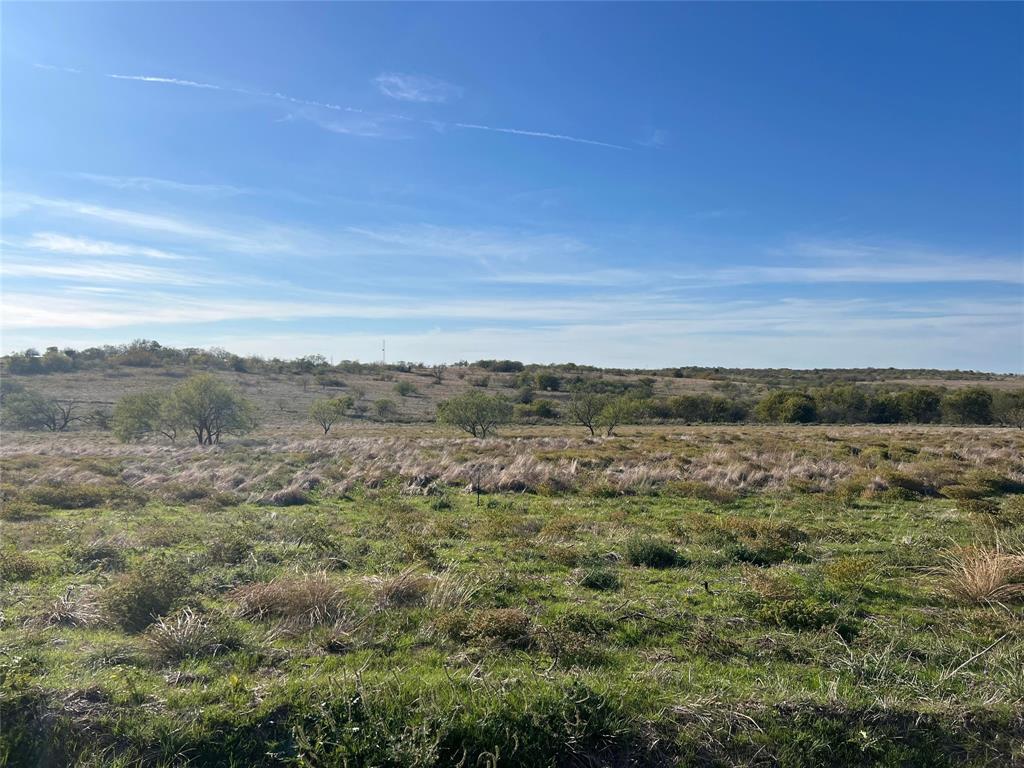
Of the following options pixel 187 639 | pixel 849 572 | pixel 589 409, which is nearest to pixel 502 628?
pixel 187 639

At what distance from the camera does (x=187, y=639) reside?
5.82m

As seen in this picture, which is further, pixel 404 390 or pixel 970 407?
pixel 404 390

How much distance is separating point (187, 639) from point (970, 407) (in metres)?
66.0

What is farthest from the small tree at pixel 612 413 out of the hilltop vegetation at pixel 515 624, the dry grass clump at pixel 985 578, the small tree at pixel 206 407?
the dry grass clump at pixel 985 578

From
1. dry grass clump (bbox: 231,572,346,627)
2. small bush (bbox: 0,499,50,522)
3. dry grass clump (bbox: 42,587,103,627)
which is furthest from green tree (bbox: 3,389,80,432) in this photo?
dry grass clump (bbox: 231,572,346,627)

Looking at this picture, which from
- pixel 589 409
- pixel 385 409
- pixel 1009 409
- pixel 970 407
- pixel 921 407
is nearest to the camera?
pixel 589 409

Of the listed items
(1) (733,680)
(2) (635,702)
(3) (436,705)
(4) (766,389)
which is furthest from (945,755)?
(4) (766,389)

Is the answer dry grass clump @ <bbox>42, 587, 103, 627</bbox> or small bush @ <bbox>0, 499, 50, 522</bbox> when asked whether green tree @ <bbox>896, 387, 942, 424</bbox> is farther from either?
dry grass clump @ <bbox>42, 587, 103, 627</bbox>

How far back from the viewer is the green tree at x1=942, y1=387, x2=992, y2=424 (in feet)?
177

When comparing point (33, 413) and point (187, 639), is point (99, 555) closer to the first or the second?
point (187, 639)

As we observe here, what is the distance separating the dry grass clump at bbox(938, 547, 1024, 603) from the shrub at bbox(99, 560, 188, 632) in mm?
9366

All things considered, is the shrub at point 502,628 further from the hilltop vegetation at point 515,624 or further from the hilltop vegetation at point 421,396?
the hilltop vegetation at point 421,396

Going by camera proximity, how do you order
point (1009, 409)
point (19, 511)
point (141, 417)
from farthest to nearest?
point (1009, 409)
point (141, 417)
point (19, 511)

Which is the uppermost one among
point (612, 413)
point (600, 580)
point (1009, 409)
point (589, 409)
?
point (1009, 409)
